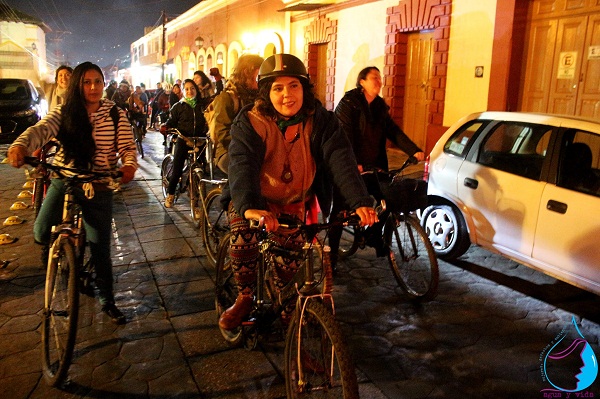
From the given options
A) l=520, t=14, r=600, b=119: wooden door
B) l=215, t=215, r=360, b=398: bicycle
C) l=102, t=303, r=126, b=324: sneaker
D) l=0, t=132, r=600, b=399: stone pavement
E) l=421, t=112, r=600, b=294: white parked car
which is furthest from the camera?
l=520, t=14, r=600, b=119: wooden door

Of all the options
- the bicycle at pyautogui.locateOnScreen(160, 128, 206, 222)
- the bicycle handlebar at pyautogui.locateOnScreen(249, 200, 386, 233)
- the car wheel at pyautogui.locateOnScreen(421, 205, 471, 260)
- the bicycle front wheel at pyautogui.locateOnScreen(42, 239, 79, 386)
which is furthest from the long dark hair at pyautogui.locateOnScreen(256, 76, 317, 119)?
the bicycle at pyautogui.locateOnScreen(160, 128, 206, 222)

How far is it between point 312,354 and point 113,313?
2.16 m

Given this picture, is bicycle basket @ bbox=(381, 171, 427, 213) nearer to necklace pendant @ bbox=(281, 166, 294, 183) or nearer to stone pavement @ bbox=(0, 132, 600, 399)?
stone pavement @ bbox=(0, 132, 600, 399)

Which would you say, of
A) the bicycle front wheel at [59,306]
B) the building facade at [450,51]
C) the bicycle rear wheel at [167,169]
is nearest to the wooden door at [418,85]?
the building facade at [450,51]

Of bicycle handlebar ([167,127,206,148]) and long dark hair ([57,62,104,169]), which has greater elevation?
long dark hair ([57,62,104,169])

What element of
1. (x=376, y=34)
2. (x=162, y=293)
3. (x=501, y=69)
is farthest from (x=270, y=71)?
(x=376, y=34)

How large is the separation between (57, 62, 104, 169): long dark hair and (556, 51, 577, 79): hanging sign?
25.4 feet

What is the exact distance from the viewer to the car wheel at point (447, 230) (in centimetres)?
553

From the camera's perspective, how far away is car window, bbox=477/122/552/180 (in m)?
4.91

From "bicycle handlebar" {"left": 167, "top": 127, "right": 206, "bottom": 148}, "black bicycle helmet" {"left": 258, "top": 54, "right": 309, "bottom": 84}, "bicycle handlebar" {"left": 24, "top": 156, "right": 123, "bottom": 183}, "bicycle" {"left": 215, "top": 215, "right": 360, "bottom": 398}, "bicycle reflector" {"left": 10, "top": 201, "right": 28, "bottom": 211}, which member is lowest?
"bicycle reflector" {"left": 10, "top": 201, "right": 28, "bottom": 211}

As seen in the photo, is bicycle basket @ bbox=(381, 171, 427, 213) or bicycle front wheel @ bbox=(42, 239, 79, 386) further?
bicycle basket @ bbox=(381, 171, 427, 213)

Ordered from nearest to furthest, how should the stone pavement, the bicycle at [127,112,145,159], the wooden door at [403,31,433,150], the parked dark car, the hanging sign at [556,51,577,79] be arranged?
the stone pavement, the hanging sign at [556,51,577,79], the wooden door at [403,31,433,150], the bicycle at [127,112,145,159], the parked dark car

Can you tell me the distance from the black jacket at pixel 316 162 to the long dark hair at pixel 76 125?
1.29 metres

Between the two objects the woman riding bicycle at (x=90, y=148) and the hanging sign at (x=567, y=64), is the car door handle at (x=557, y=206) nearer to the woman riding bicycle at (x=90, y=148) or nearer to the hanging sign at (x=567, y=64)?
the woman riding bicycle at (x=90, y=148)
